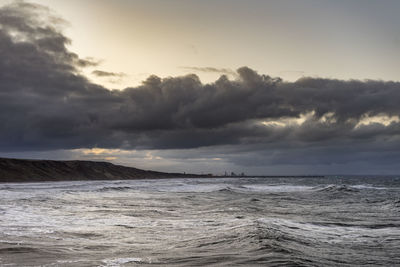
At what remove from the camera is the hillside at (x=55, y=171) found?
374ft

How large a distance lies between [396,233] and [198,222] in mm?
7940

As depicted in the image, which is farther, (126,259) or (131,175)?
(131,175)

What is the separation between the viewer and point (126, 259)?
9469 millimetres

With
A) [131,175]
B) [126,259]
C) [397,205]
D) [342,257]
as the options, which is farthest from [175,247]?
[131,175]

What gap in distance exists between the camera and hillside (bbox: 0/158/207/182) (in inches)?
4491

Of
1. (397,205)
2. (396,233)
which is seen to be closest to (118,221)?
(396,233)

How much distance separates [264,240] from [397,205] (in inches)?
795

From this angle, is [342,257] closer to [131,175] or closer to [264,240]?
[264,240]

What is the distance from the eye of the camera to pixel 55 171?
136m

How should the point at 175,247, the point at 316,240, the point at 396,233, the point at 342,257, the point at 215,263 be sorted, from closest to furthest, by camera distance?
1. the point at 215,263
2. the point at 342,257
3. the point at 175,247
4. the point at 316,240
5. the point at 396,233

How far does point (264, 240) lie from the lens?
38.0 ft

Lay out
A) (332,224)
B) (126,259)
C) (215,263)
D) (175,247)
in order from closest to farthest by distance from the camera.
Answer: (215,263)
(126,259)
(175,247)
(332,224)

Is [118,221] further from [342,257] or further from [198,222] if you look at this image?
[342,257]

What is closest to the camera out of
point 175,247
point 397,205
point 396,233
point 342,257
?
point 342,257
